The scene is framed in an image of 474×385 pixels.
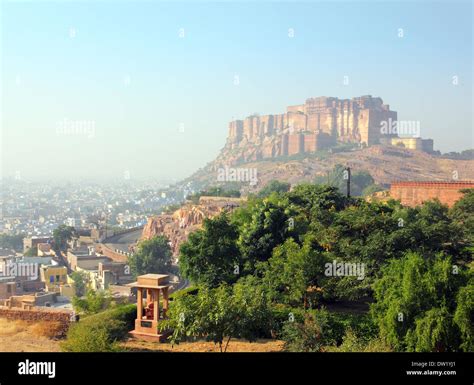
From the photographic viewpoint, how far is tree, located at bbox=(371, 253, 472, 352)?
9.67m

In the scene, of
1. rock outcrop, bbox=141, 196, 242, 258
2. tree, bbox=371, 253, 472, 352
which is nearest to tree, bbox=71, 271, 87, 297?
rock outcrop, bbox=141, 196, 242, 258

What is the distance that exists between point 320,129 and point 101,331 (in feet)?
325

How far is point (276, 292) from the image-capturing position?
1294cm

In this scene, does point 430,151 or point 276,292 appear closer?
point 276,292

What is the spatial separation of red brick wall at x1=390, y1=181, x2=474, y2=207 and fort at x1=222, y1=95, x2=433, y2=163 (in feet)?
195

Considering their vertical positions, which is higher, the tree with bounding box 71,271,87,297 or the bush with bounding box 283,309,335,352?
the bush with bounding box 283,309,335,352

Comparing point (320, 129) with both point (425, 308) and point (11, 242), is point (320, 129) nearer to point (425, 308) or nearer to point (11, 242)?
point (11, 242)

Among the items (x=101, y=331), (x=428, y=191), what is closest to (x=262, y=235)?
(x=101, y=331)

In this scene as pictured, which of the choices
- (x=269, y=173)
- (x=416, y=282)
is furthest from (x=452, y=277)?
(x=269, y=173)

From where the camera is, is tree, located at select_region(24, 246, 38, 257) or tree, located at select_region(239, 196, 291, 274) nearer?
tree, located at select_region(239, 196, 291, 274)

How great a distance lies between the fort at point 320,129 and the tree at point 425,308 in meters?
85.8

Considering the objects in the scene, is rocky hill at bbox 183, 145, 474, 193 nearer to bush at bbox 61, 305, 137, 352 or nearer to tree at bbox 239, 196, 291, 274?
tree at bbox 239, 196, 291, 274
